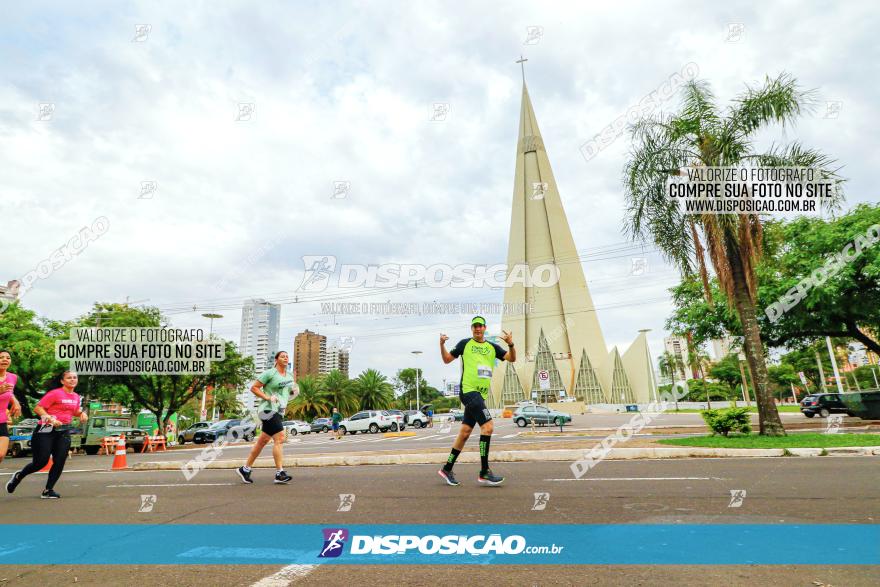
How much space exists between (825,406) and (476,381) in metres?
29.4

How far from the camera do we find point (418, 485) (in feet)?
19.6

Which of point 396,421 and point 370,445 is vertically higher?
point 396,421

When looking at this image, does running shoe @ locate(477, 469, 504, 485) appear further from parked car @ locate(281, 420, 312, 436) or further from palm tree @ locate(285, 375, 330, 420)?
palm tree @ locate(285, 375, 330, 420)

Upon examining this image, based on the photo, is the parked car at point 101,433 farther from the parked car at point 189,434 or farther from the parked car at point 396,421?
the parked car at point 396,421

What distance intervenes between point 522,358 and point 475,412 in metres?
86.0

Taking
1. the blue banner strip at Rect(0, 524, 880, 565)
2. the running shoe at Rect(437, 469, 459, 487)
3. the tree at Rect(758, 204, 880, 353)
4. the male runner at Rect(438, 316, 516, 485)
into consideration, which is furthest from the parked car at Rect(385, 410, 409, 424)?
the blue banner strip at Rect(0, 524, 880, 565)

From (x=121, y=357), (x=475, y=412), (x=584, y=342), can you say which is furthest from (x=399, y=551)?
(x=584, y=342)

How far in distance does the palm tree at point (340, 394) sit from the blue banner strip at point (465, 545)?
5527 centimetres

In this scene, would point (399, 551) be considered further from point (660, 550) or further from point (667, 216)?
point (667, 216)

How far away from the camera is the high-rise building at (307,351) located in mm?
96438

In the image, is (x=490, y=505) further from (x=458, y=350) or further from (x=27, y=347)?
(x=27, y=347)

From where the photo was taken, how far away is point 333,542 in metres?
3.50

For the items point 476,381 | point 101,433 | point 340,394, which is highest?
point 340,394

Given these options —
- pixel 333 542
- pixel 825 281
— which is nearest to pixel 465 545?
pixel 333 542
